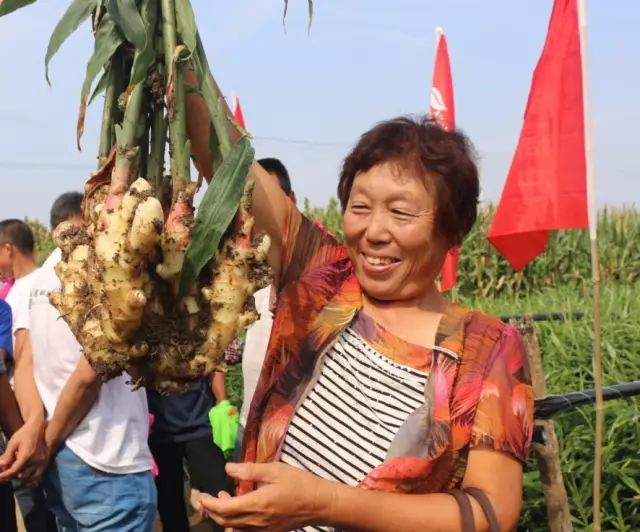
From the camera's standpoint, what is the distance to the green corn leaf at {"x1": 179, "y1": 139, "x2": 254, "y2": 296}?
1.24 m

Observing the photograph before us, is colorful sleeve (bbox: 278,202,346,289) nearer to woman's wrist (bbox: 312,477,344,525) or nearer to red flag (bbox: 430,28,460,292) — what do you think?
woman's wrist (bbox: 312,477,344,525)

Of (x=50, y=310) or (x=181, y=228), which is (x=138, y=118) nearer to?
(x=181, y=228)

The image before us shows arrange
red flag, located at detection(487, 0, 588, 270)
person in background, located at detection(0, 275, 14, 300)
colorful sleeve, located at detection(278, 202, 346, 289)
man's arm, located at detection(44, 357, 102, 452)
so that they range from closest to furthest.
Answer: colorful sleeve, located at detection(278, 202, 346, 289) < man's arm, located at detection(44, 357, 102, 452) < red flag, located at detection(487, 0, 588, 270) < person in background, located at detection(0, 275, 14, 300)

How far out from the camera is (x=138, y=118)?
51.4 inches

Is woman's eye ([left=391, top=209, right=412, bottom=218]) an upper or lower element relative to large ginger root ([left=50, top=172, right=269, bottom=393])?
upper

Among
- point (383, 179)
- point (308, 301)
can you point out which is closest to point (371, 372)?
point (308, 301)

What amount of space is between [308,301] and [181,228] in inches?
14.3

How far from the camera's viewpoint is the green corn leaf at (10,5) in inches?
53.3

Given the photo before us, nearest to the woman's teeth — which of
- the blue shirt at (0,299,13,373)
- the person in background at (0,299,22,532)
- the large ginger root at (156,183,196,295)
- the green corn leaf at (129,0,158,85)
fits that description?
the large ginger root at (156,183,196,295)

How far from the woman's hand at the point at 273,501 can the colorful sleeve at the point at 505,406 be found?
284 mm

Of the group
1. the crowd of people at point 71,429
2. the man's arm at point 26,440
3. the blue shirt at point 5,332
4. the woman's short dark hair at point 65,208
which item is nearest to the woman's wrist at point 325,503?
the crowd of people at point 71,429

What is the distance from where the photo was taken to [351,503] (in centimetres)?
133

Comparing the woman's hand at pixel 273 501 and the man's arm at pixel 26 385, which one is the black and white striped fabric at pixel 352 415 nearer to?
the woman's hand at pixel 273 501

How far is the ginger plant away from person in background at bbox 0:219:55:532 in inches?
64.5
